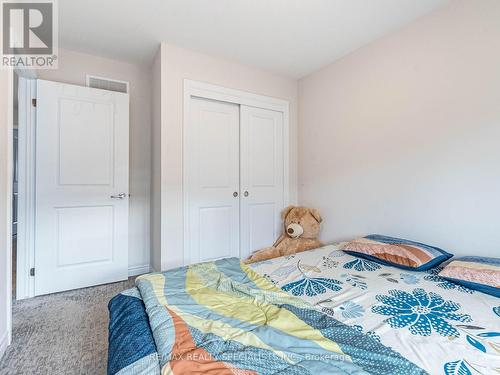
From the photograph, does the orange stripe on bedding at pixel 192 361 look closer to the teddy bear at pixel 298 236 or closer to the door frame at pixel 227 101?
the door frame at pixel 227 101

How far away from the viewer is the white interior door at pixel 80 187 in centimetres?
228

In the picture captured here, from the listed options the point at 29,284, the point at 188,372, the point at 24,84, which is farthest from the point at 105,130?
the point at 188,372

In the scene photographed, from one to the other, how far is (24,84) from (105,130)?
0.73 m

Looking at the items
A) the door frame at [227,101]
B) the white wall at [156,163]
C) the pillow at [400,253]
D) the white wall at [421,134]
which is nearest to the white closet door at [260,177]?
the door frame at [227,101]

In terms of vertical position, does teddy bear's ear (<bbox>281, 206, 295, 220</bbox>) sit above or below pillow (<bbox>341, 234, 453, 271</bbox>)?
above

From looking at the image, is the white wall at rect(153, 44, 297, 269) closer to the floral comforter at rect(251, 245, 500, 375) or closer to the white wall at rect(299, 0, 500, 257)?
the floral comforter at rect(251, 245, 500, 375)

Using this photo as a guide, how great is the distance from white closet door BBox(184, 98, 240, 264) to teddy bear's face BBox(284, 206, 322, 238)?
0.64 meters

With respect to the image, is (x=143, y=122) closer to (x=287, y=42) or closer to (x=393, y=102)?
(x=287, y=42)

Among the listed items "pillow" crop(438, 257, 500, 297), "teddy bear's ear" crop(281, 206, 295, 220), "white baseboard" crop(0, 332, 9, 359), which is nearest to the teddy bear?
"teddy bear's ear" crop(281, 206, 295, 220)

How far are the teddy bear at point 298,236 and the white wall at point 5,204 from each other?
1892 mm

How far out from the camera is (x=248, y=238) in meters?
2.91

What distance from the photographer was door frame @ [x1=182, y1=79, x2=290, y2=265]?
2.44 meters

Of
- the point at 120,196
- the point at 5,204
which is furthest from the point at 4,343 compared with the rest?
the point at 120,196

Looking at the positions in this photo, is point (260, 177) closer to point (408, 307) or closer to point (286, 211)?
point (286, 211)
